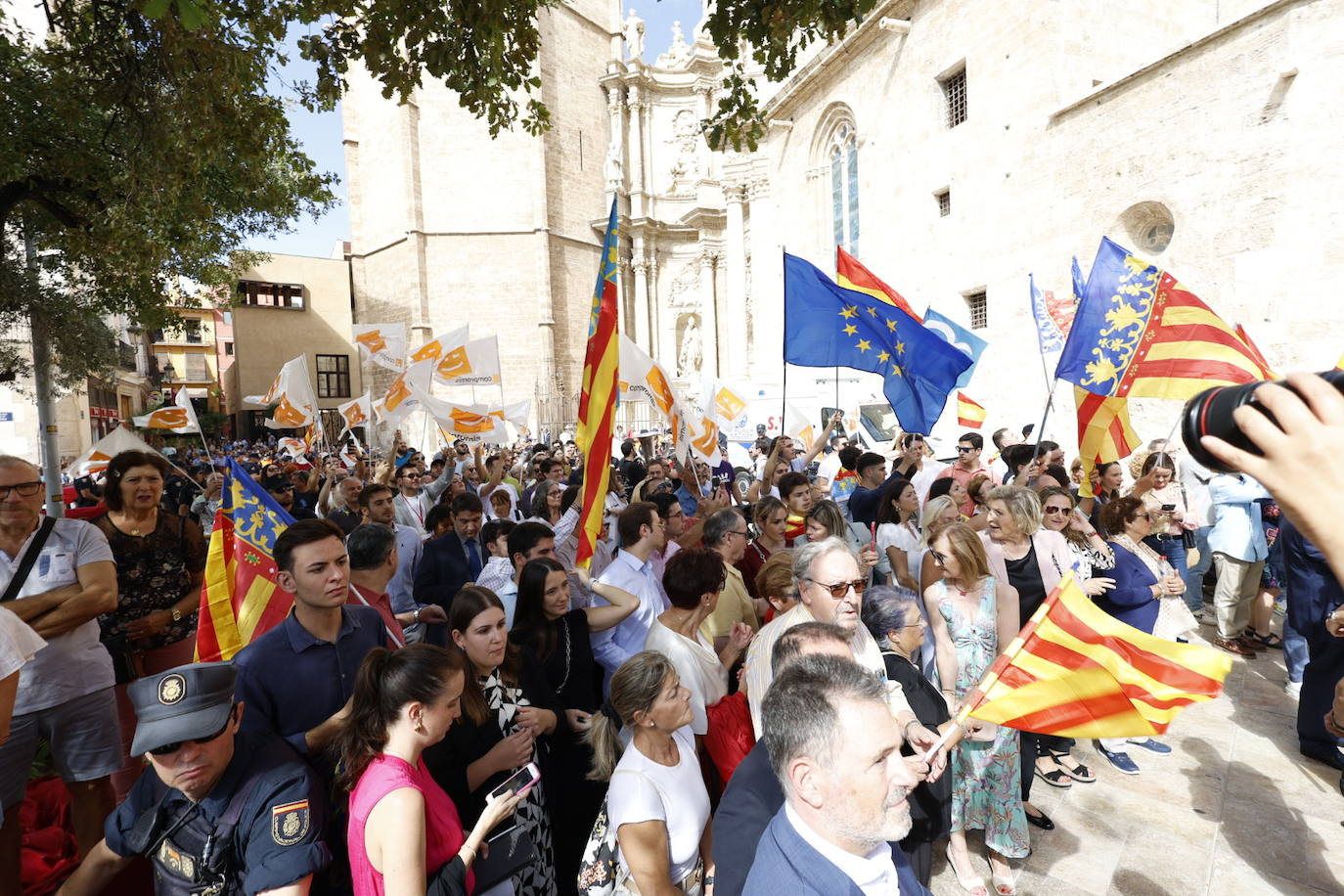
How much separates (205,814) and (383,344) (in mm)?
10853

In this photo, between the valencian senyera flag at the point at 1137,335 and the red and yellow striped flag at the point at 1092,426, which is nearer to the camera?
the valencian senyera flag at the point at 1137,335

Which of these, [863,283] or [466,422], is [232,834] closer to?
[863,283]

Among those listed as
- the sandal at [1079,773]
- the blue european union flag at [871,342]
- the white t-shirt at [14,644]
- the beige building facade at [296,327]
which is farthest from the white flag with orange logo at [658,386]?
the beige building facade at [296,327]

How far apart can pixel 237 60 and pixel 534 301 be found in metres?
27.6

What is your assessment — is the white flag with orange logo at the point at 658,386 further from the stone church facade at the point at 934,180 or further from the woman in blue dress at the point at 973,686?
the stone church facade at the point at 934,180

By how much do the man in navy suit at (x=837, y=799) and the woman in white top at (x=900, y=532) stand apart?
322 centimetres

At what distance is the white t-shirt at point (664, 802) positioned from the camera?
2.01 metres

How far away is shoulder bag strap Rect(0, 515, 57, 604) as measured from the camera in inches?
108

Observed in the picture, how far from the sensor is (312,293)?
3262cm

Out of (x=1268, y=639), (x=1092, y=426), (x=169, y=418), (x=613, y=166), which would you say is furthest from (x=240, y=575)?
(x=613, y=166)

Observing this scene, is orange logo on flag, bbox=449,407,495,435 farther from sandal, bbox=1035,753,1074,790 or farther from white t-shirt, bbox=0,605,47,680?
sandal, bbox=1035,753,1074,790

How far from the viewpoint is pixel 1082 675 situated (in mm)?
2363

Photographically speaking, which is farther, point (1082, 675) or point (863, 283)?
point (863, 283)

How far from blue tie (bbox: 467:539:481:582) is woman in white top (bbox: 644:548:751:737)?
92.6 inches
